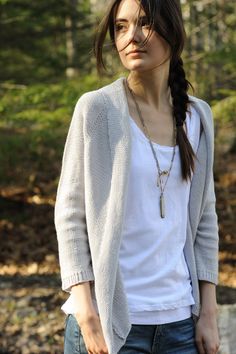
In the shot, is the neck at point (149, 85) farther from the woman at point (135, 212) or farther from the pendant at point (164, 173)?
the pendant at point (164, 173)

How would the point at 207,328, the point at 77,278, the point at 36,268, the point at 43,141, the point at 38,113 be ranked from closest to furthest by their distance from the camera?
the point at 77,278
the point at 207,328
the point at 38,113
the point at 43,141
the point at 36,268

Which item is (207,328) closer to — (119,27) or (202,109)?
(202,109)

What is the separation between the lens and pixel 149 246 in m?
2.05

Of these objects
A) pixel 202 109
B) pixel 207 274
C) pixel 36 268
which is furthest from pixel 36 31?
pixel 207 274

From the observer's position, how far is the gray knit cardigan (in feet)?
6.36

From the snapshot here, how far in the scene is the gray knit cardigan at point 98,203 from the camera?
1.94 meters

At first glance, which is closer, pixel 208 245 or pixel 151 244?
pixel 151 244

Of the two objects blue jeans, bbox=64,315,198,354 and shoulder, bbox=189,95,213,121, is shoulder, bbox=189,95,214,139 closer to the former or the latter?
shoulder, bbox=189,95,213,121

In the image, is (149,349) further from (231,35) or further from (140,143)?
(231,35)

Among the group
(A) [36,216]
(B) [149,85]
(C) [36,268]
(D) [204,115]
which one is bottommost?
(A) [36,216]

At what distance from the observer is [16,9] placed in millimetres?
10117

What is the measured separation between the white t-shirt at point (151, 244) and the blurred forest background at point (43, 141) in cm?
152

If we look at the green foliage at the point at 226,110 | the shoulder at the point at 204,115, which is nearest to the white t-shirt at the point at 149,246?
the shoulder at the point at 204,115

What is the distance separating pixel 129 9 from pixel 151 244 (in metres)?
0.76
